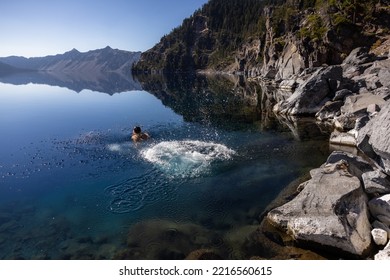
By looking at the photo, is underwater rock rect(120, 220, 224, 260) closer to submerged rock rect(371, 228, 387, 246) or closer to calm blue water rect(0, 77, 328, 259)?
calm blue water rect(0, 77, 328, 259)

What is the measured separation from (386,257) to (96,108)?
69907 mm

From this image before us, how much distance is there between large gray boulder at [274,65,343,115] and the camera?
49.9 metres

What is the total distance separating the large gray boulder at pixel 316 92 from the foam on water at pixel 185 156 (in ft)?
Answer: 75.4

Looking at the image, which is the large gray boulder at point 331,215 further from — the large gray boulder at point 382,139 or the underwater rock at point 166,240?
the underwater rock at point 166,240

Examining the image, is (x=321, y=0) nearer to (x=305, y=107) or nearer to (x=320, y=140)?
(x=305, y=107)

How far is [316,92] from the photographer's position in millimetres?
49969

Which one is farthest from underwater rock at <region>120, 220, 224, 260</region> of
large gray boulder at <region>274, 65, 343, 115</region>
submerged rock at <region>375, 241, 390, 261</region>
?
large gray boulder at <region>274, 65, 343, 115</region>

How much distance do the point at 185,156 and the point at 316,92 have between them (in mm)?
30371

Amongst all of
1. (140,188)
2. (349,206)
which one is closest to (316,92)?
(349,206)

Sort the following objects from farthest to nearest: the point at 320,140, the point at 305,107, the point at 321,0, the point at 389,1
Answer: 1. the point at 321,0
2. the point at 389,1
3. the point at 305,107
4. the point at 320,140

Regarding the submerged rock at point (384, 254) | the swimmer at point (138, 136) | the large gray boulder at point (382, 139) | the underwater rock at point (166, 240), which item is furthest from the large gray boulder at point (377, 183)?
the swimmer at point (138, 136)

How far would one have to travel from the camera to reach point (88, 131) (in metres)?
47.3

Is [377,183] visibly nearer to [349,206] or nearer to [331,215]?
[349,206]
